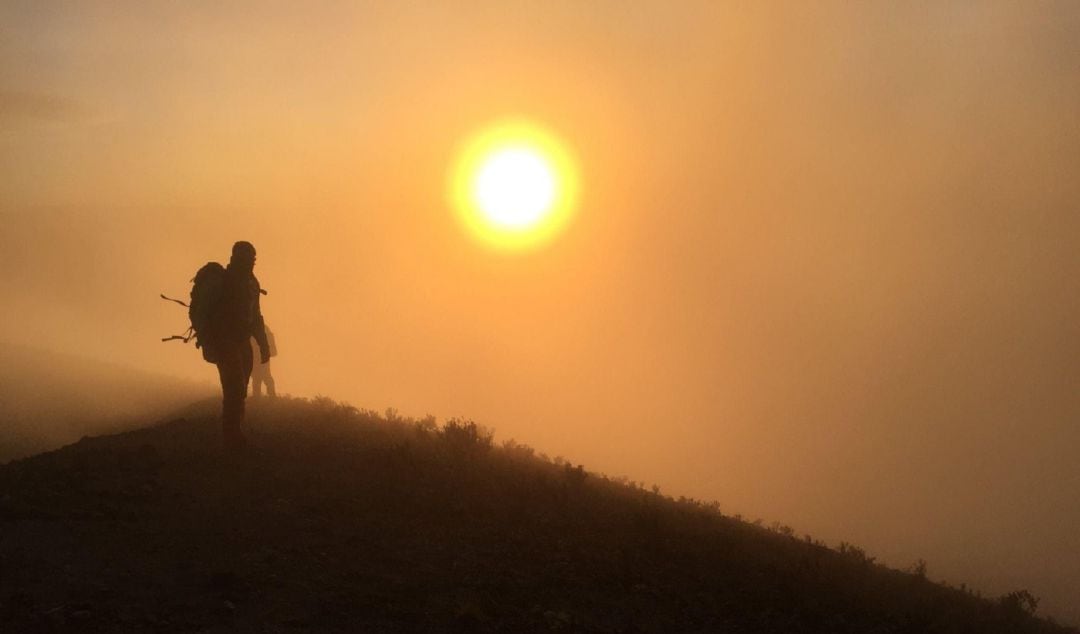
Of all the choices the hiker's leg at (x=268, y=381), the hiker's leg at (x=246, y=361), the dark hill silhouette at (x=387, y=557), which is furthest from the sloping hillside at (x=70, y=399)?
the dark hill silhouette at (x=387, y=557)

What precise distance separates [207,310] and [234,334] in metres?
0.49

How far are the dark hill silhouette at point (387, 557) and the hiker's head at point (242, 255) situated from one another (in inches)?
103

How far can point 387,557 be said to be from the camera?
30.3 feet

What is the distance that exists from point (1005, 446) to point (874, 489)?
82987 mm

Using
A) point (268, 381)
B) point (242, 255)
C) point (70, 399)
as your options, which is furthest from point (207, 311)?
point (70, 399)

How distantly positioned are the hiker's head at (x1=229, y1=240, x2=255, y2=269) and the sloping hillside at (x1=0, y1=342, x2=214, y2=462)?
29.0ft

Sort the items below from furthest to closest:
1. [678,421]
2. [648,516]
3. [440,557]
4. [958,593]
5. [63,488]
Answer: [678,421]
[958,593]
[648,516]
[63,488]
[440,557]

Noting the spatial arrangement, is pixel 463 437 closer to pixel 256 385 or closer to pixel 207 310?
pixel 207 310

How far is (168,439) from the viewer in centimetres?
1359

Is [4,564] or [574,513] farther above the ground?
[574,513]

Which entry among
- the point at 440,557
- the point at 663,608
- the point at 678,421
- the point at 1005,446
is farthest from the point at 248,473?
the point at 1005,446

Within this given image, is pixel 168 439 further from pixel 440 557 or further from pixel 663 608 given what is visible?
pixel 663 608

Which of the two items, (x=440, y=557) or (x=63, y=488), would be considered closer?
(x=440, y=557)

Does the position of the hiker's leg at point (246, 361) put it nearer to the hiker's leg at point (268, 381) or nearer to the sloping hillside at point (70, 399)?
the sloping hillside at point (70, 399)
